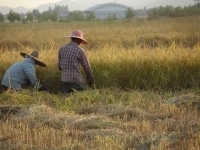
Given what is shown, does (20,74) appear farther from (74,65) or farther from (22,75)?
(74,65)

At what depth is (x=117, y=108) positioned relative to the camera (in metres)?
4.79

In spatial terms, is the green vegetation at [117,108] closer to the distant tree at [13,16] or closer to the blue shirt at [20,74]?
the blue shirt at [20,74]

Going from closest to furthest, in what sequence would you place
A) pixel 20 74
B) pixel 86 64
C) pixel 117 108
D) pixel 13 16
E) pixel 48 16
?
pixel 117 108
pixel 86 64
pixel 20 74
pixel 13 16
pixel 48 16

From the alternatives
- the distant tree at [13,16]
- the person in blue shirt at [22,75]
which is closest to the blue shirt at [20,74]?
the person in blue shirt at [22,75]

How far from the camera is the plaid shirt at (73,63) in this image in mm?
5773

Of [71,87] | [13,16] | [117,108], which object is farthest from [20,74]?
[13,16]

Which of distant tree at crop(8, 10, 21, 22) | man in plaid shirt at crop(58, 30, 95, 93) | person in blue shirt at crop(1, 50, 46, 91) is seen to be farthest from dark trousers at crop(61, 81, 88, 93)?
distant tree at crop(8, 10, 21, 22)

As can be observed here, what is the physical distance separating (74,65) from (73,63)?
4 cm

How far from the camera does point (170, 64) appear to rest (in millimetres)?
6527

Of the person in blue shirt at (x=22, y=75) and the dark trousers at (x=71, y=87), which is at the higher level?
the person in blue shirt at (x=22, y=75)

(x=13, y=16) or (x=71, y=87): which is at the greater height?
(x=13, y=16)

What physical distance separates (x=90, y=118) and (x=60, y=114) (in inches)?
19.4

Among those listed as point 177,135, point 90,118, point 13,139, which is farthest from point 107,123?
point 13,139

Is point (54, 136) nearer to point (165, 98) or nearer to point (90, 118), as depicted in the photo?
point (90, 118)
